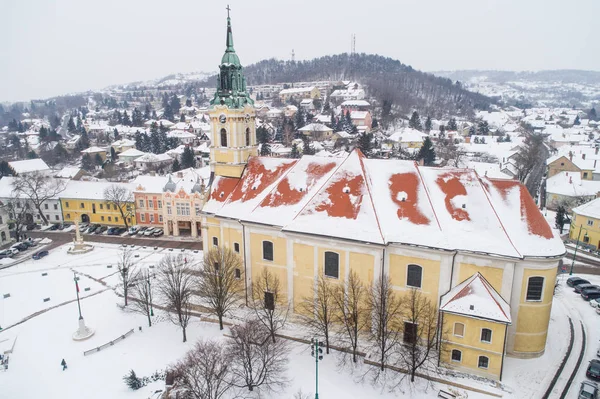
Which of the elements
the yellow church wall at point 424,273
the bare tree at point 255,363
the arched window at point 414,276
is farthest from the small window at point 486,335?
the bare tree at point 255,363

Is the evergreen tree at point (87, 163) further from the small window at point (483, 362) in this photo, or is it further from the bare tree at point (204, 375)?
the small window at point (483, 362)

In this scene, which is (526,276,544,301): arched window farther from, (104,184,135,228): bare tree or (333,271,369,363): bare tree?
(104,184,135,228): bare tree

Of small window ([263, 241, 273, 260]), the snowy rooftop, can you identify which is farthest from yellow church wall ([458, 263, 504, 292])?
small window ([263, 241, 273, 260])

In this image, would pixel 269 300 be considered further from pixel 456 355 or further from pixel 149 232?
pixel 149 232

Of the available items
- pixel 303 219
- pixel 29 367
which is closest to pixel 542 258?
pixel 303 219

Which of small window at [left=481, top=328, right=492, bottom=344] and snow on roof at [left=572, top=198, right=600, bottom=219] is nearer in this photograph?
small window at [left=481, top=328, right=492, bottom=344]

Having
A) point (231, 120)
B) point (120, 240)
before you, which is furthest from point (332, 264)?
point (120, 240)
